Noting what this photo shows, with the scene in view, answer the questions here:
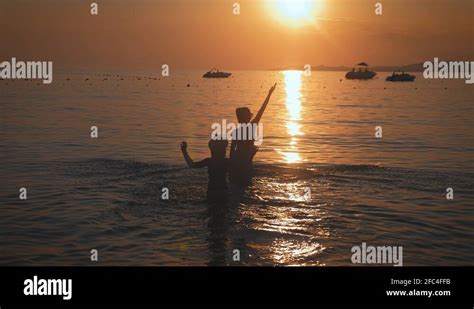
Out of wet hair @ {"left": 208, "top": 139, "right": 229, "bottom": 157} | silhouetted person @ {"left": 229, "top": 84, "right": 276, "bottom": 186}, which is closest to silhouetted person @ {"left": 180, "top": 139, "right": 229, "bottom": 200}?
wet hair @ {"left": 208, "top": 139, "right": 229, "bottom": 157}

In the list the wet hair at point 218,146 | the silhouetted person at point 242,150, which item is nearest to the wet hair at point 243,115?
the silhouetted person at point 242,150

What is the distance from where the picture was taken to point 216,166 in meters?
14.4

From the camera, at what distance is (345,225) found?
43.2ft

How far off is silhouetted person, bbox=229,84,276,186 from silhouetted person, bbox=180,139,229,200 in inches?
15.7

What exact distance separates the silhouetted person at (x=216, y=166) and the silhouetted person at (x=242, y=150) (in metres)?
0.40

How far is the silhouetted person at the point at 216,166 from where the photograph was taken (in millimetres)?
14055

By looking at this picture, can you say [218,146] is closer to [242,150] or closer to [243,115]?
[242,150]

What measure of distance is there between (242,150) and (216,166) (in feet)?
2.99

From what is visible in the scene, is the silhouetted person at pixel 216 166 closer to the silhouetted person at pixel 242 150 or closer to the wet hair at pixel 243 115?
the silhouetted person at pixel 242 150
